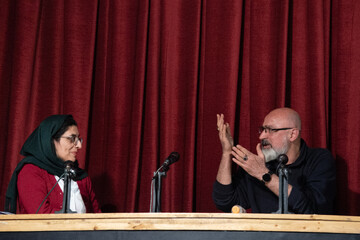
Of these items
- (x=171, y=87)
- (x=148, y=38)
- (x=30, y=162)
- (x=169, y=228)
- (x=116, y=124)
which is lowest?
(x=169, y=228)

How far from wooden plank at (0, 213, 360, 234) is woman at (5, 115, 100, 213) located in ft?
2.95

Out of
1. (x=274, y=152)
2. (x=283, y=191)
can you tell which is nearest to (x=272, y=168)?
(x=274, y=152)

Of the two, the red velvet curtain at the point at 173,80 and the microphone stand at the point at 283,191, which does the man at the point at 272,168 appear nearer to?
the red velvet curtain at the point at 173,80

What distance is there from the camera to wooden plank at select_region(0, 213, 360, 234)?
196cm

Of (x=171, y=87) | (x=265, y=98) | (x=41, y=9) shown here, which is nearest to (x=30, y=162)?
(x=171, y=87)

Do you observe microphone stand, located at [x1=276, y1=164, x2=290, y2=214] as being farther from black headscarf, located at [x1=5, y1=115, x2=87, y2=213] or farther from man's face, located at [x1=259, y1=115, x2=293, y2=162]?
black headscarf, located at [x1=5, y1=115, x2=87, y2=213]

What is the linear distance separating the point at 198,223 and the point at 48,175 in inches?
58.0

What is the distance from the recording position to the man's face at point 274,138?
3168 mm

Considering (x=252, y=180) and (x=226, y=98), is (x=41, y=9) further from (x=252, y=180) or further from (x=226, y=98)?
(x=252, y=180)

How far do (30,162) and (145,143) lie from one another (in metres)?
0.84

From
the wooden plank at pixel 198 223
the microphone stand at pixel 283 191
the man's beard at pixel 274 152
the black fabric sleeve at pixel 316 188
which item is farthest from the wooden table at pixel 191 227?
the man's beard at pixel 274 152

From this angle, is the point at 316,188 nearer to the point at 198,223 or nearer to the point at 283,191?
the point at 283,191

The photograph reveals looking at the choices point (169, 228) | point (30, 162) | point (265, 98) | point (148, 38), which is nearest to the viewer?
point (169, 228)

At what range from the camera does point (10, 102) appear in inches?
148
